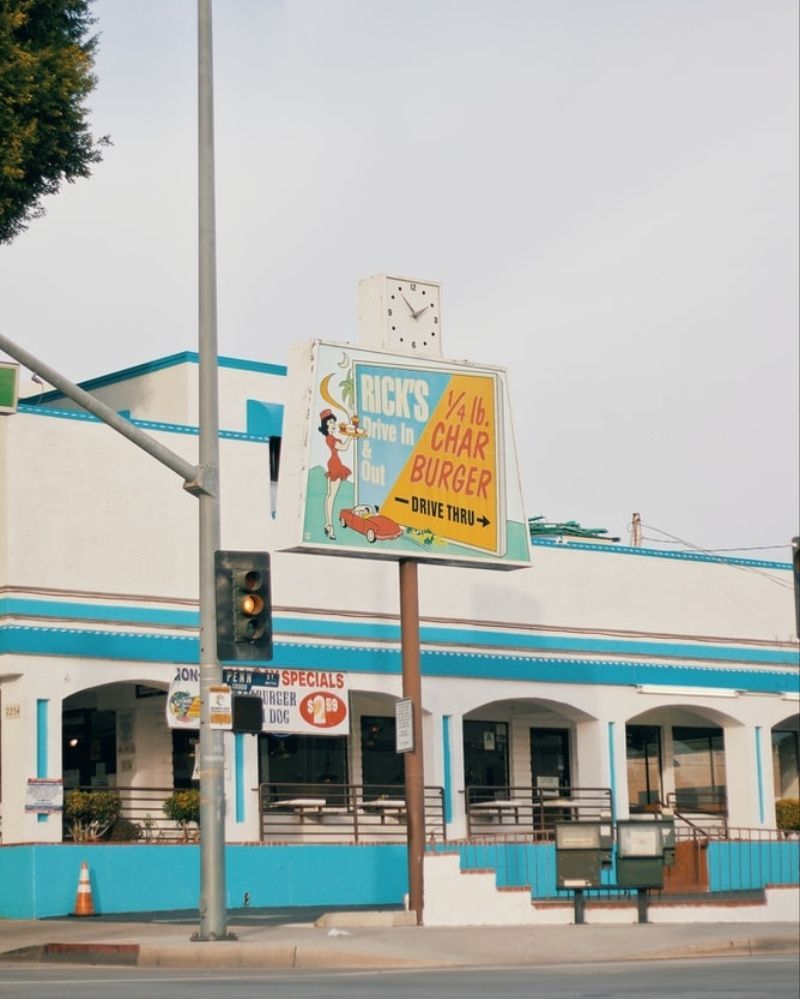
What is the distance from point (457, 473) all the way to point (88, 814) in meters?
7.90

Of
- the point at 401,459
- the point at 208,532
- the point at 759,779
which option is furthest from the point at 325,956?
the point at 759,779

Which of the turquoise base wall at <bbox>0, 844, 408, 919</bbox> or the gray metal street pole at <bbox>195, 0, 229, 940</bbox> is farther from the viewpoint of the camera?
the turquoise base wall at <bbox>0, 844, 408, 919</bbox>

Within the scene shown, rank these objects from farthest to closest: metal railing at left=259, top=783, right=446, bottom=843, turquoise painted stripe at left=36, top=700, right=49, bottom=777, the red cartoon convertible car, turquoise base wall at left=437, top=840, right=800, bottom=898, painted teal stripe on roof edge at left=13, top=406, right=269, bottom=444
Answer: metal railing at left=259, top=783, right=446, bottom=843 < turquoise base wall at left=437, top=840, right=800, bottom=898 < painted teal stripe on roof edge at left=13, top=406, right=269, bottom=444 < turquoise painted stripe at left=36, top=700, right=49, bottom=777 < the red cartoon convertible car

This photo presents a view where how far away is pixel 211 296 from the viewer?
2352cm

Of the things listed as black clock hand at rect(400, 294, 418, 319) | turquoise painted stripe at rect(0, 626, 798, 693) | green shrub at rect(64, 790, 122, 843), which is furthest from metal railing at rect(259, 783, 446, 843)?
black clock hand at rect(400, 294, 418, 319)

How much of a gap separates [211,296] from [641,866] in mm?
9183

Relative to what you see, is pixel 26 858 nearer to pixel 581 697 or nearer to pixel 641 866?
pixel 641 866

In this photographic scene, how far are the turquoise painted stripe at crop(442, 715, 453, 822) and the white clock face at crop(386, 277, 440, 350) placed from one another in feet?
26.8

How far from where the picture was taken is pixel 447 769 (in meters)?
35.0

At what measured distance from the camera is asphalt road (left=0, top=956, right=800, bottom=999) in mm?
15445

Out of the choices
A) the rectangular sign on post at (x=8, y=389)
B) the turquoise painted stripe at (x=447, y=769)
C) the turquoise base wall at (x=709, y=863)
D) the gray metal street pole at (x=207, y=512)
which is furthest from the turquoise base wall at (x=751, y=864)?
the rectangular sign on post at (x=8, y=389)

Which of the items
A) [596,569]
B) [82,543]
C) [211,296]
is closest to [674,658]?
[596,569]

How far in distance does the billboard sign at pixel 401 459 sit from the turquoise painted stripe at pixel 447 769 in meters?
5.63

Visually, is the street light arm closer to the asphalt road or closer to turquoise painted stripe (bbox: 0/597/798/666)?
the asphalt road
